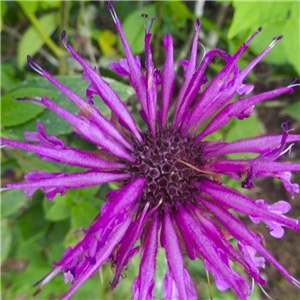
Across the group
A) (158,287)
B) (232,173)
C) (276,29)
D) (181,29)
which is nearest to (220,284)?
(232,173)

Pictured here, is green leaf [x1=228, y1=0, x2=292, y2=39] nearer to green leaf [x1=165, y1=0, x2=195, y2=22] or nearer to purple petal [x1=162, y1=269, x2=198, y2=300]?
green leaf [x1=165, y1=0, x2=195, y2=22]

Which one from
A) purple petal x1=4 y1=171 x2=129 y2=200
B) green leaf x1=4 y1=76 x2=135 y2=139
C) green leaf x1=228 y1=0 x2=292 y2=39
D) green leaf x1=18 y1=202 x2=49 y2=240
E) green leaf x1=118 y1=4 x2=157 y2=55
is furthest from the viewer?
green leaf x1=18 y1=202 x2=49 y2=240

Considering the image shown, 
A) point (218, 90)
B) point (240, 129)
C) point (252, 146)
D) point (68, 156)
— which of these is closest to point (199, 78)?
point (218, 90)

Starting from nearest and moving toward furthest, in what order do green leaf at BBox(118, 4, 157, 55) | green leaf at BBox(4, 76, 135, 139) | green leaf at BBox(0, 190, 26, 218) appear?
1. green leaf at BBox(4, 76, 135, 139)
2. green leaf at BBox(0, 190, 26, 218)
3. green leaf at BBox(118, 4, 157, 55)

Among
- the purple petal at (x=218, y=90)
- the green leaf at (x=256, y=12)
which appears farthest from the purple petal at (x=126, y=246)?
the green leaf at (x=256, y=12)

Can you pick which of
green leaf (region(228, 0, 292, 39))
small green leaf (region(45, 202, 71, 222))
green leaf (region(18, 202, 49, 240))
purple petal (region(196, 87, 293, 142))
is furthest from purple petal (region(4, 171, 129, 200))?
green leaf (region(18, 202, 49, 240))

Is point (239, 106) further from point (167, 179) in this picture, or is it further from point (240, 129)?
point (240, 129)
